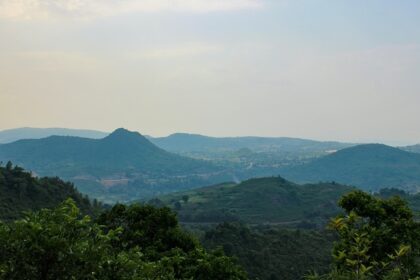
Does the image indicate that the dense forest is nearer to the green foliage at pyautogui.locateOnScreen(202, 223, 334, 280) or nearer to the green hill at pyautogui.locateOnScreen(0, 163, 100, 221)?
the green foliage at pyautogui.locateOnScreen(202, 223, 334, 280)

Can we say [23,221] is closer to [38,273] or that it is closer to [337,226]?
[38,273]

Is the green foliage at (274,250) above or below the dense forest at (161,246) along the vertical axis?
below

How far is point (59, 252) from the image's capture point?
9289 mm

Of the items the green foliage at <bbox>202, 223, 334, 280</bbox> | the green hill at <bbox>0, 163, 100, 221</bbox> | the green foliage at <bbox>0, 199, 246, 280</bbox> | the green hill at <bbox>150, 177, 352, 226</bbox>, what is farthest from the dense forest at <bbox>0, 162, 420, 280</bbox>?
the green hill at <bbox>150, 177, 352, 226</bbox>

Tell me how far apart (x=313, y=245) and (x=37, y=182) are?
1780 inches

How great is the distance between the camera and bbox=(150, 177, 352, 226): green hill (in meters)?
144

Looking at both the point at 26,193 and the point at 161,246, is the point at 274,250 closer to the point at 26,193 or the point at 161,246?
the point at 26,193

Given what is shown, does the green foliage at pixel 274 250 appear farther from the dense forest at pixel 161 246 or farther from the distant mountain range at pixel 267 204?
the distant mountain range at pixel 267 204

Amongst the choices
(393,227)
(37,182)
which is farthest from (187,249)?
(37,182)

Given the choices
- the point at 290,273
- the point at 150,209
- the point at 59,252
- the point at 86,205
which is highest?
the point at 59,252

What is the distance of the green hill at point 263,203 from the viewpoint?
143500mm

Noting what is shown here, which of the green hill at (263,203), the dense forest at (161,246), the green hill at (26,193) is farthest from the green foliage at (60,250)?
the green hill at (263,203)

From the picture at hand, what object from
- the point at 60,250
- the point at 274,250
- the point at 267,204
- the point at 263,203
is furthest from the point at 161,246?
the point at 263,203

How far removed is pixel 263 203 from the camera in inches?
6624
